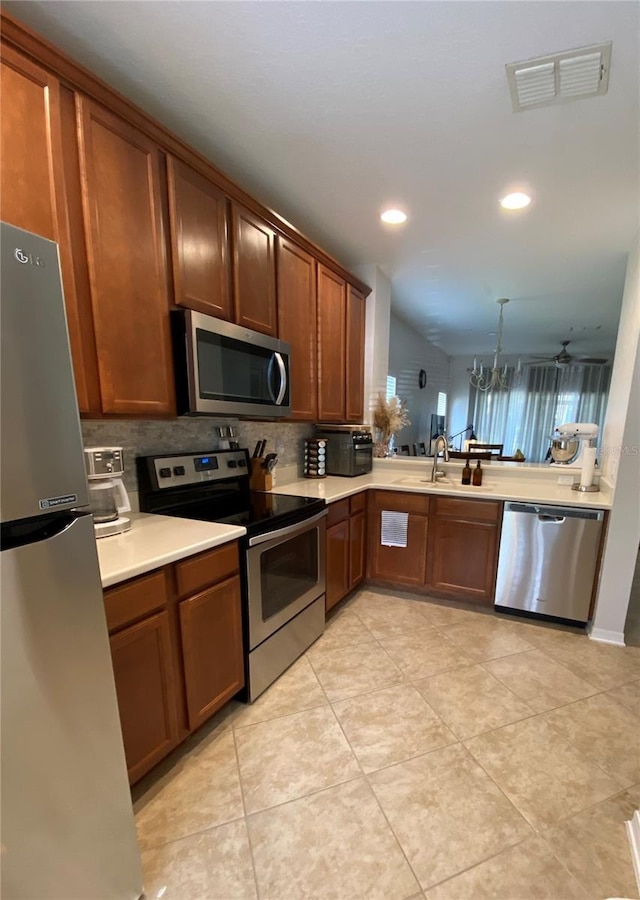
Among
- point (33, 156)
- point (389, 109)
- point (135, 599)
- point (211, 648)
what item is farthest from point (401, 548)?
point (33, 156)

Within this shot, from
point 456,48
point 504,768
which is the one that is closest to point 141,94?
point 456,48

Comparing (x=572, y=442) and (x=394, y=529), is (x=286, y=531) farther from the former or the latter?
(x=572, y=442)

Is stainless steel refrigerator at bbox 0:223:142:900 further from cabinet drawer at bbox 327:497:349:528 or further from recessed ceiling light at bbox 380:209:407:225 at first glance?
recessed ceiling light at bbox 380:209:407:225

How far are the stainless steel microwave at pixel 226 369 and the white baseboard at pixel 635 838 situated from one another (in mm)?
2097

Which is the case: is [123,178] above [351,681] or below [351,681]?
above

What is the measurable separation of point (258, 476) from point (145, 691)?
1376 millimetres

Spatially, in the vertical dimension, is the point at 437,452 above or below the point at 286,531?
above

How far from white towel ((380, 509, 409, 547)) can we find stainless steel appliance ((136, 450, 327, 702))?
78cm

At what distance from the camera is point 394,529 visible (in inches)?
113

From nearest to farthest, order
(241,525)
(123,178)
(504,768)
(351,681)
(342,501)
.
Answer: (123,178) < (504,768) < (241,525) < (351,681) < (342,501)

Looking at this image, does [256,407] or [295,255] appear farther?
[295,255]

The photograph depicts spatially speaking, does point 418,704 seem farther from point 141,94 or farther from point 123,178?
point 141,94

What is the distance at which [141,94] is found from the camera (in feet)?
4.87

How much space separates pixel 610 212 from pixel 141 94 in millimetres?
2595
